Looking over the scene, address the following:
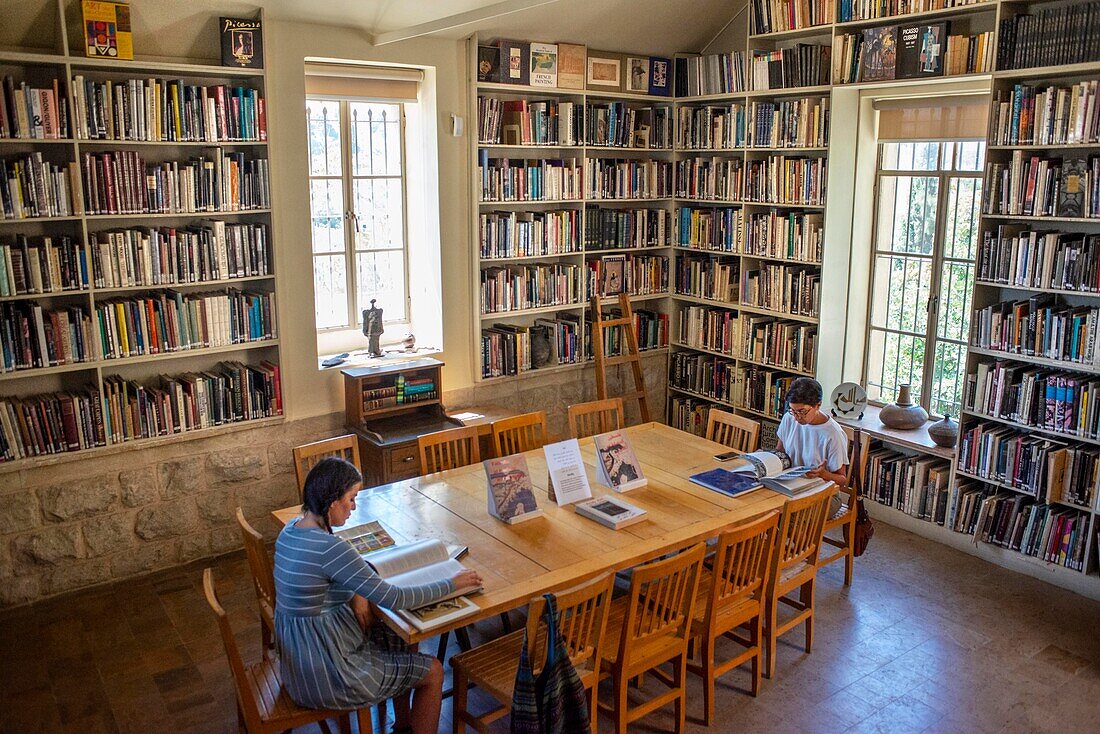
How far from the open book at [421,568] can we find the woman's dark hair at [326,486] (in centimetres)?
30

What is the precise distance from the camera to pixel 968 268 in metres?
5.56

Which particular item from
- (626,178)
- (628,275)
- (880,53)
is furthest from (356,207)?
(880,53)

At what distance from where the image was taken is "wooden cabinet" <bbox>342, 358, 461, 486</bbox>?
208 inches

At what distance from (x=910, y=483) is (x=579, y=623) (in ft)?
10.7

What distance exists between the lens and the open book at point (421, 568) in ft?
9.94

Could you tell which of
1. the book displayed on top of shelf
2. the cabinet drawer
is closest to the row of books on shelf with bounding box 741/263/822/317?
the book displayed on top of shelf

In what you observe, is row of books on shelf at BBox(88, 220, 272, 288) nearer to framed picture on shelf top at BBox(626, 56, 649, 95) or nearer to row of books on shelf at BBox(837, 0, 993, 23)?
framed picture on shelf top at BBox(626, 56, 649, 95)

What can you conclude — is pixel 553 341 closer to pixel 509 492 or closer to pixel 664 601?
pixel 509 492

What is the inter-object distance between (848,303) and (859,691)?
298 cm

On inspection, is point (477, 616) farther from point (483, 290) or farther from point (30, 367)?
point (483, 290)

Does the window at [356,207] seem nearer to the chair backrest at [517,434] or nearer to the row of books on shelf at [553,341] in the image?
the row of books on shelf at [553,341]

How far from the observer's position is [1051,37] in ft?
15.1

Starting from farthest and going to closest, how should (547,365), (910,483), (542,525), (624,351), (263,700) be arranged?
(624,351), (547,365), (910,483), (542,525), (263,700)

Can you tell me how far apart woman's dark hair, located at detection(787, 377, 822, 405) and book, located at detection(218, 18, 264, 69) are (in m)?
3.34
